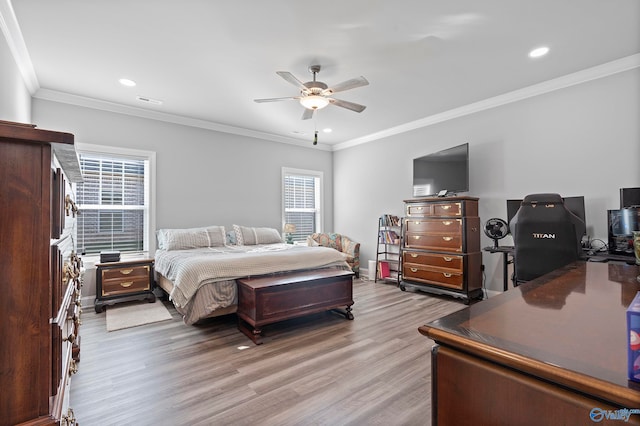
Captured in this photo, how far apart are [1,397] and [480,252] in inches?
188

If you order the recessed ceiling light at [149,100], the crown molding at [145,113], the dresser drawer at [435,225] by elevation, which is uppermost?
the recessed ceiling light at [149,100]

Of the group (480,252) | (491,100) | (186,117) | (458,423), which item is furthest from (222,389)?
(491,100)

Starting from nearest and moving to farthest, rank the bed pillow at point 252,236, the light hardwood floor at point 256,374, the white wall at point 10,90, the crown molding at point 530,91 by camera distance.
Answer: the light hardwood floor at point 256,374 < the white wall at point 10,90 < the crown molding at point 530,91 < the bed pillow at point 252,236

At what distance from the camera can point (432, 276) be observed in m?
4.49

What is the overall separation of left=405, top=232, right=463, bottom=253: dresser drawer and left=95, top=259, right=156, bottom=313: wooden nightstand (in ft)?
12.7

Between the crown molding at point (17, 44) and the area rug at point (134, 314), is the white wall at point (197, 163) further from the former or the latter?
the area rug at point (134, 314)

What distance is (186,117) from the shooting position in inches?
195

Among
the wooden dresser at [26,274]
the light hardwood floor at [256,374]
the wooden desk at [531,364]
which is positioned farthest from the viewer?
the light hardwood floor at [256,374]

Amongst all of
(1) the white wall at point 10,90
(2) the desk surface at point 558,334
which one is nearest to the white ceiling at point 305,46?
(1) the white wall at point 10,90

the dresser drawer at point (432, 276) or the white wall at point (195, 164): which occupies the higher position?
the white wall at point (195, 164)

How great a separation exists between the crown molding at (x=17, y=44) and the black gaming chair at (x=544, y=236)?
4.42m

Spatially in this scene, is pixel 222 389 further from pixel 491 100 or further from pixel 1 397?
pixel 491 100

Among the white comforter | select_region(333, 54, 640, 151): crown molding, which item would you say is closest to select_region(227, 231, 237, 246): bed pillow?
the white comforter

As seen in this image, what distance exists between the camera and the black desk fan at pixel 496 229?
12.9 ft
